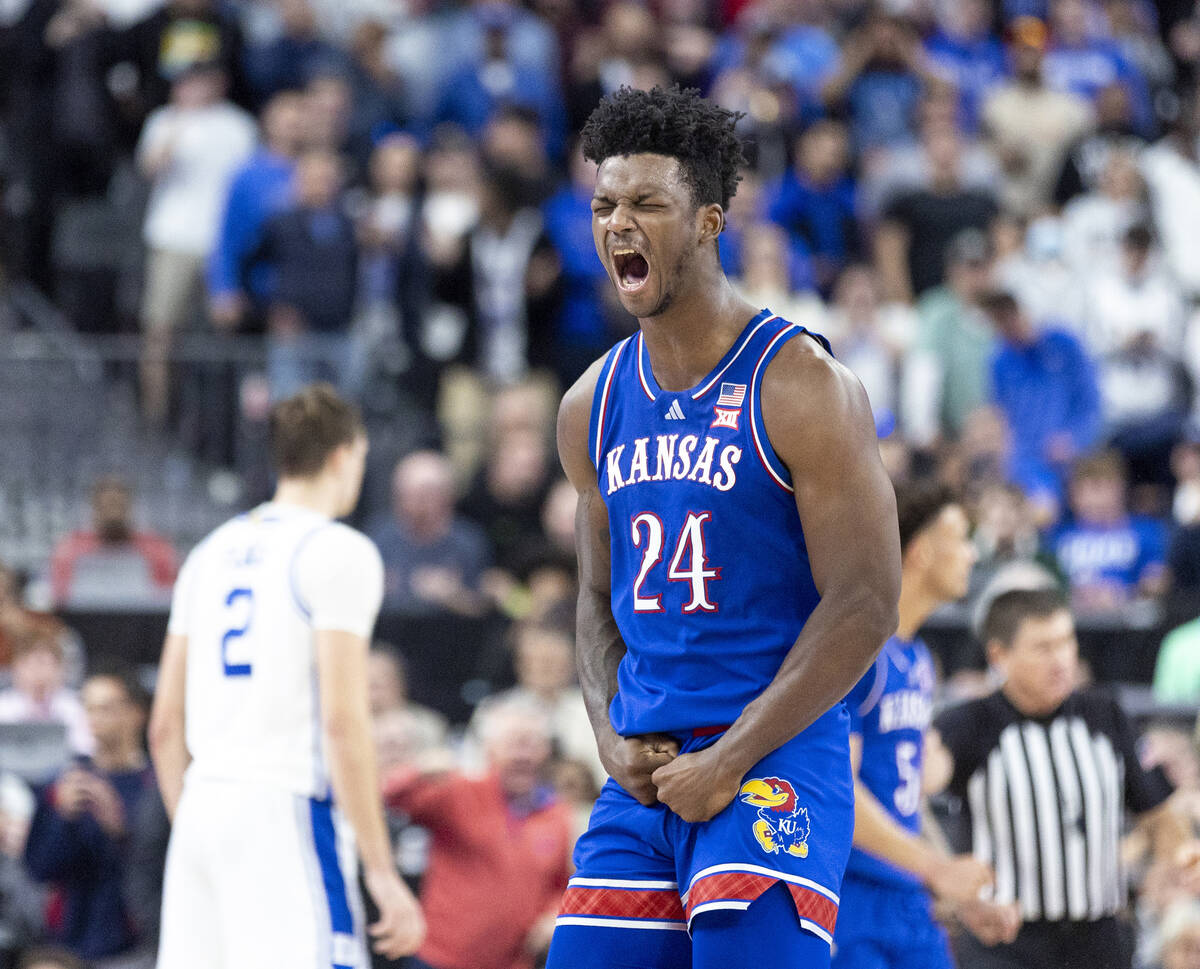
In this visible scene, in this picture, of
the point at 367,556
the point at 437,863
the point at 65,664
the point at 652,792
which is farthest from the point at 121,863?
the point at 652,792

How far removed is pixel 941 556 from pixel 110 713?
151 inches

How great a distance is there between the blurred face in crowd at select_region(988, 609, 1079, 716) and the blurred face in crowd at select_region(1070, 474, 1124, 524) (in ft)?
16.0

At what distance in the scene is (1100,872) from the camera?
5.97m

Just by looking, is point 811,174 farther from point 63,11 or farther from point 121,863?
point 121,863

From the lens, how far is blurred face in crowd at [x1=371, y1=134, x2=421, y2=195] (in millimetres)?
12000

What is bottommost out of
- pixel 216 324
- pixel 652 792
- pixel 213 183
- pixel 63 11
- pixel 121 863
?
pixel 121 863

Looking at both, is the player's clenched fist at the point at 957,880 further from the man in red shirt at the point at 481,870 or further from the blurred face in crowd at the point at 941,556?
the man in red shirt at the point at 481,870

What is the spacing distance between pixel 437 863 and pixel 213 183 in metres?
6.85

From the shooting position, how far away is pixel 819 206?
1298 centimetres

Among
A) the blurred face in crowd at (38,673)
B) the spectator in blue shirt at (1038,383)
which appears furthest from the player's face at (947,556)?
the spectator in blue shirt at (1038,383)

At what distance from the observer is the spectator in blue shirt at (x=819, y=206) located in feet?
42.3

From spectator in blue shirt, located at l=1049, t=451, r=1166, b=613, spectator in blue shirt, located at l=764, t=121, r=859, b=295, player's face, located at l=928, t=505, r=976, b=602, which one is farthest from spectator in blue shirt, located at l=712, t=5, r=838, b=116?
player's face, located at l=928, t=505, r=976, b=602

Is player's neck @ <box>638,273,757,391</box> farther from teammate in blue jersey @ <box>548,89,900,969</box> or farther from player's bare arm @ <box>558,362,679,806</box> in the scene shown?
player's bare arm @ <box>558,362,679,806</box>

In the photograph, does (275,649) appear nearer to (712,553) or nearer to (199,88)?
(712,553)
